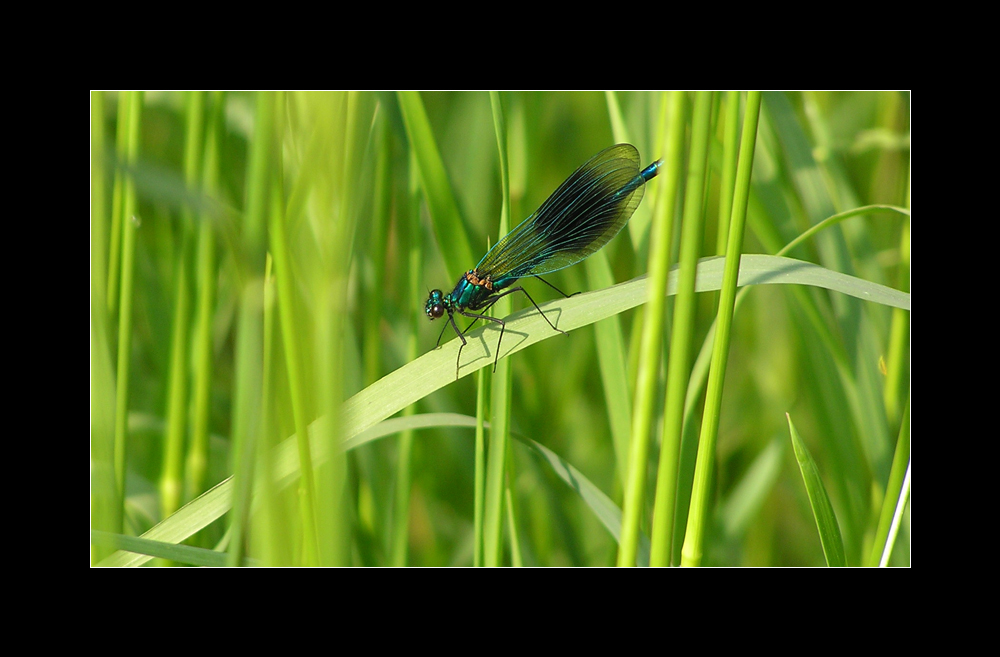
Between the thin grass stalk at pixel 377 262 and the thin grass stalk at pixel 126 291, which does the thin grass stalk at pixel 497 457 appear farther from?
the thin grass stalk at pixel 126 291

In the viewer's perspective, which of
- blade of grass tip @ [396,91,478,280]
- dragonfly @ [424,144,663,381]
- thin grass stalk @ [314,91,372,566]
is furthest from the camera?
dragonfly @ [424,144,663,381]

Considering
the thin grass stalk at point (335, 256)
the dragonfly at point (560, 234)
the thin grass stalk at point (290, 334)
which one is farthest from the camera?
the dragonfly at point (560, 234)

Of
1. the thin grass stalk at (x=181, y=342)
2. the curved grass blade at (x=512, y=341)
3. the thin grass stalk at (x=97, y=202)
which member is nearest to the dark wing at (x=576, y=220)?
the curved grass blade at (x=512, y=341)

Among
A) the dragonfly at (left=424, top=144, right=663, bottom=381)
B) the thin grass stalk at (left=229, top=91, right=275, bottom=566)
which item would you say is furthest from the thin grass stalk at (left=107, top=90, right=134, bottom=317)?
the dragonfly at (left=424, top=144, right=663, bottom=381)

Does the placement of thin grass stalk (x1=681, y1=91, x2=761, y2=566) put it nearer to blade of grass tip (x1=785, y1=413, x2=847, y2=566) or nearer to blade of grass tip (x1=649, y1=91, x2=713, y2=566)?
blade of grass tip (x1=649, y1=91, x2=713, y2=566)

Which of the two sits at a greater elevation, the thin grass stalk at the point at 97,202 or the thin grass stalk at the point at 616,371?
the thin grass stalk at the point at 97,202

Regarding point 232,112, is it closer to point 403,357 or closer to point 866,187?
point 403,357

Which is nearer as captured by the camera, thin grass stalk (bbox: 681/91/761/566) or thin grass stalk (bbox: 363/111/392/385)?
thin grass stalk (bbox: 681/91/761/566)
